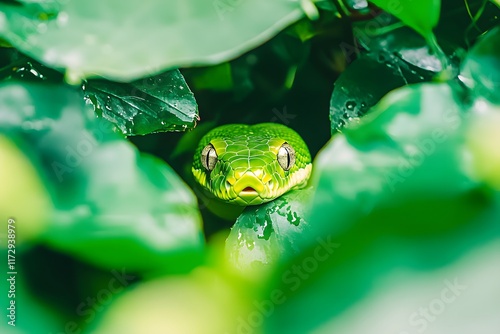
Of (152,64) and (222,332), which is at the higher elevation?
(152,64)

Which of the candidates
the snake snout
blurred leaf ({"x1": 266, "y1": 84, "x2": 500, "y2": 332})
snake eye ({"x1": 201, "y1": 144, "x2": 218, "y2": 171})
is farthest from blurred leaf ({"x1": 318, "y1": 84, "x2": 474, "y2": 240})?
snake eye ({"x1": 201, "y1": 144, "x2": 218, "y2": 171})

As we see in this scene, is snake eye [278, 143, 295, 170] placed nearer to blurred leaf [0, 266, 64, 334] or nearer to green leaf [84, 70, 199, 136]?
green leaf [84, 70, 199, 136]

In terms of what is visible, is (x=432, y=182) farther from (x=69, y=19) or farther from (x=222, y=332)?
(x=69, y=19)

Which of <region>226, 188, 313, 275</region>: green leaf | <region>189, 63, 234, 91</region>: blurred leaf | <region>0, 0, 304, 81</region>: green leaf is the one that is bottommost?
<region>226, 188, 313, 275</region>: green leaf

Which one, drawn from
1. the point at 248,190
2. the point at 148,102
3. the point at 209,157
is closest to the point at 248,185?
the point at 248,190

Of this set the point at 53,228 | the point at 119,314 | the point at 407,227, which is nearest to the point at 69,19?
the point at 53,228

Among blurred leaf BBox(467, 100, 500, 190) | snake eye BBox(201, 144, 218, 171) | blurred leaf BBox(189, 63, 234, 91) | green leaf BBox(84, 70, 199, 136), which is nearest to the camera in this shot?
blurred leaf BBox(467, 100, 500, 190)

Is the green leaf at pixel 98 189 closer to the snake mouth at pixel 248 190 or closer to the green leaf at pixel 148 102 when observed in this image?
the green leaf at pixel 148 102

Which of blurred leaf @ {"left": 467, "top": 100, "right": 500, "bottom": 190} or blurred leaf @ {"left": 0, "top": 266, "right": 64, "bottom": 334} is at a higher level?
blurred leaf @ {"left": 467, "top": 100, "right": 500, "bottom": 190}

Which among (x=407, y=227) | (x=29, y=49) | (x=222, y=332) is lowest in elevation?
(x=222, y=332)
